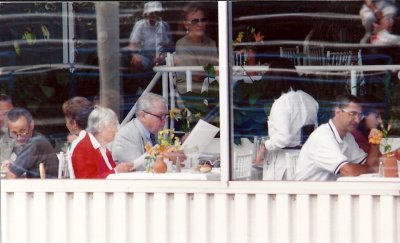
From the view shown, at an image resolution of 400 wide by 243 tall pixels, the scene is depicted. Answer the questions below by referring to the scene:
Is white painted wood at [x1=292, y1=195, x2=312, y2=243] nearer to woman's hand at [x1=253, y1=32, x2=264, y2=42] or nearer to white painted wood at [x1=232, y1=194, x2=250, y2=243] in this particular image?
white painted wood at [x1=232, y1=194, x2=250, y2=243]

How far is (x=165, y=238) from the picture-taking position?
794cm

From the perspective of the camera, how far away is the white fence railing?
7660 mm

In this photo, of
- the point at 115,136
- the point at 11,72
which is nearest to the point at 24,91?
the point at 11,72

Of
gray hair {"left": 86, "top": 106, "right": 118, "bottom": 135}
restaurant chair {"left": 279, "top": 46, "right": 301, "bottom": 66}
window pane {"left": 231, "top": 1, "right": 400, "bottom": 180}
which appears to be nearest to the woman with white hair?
gray hair {"left": 86, "top": 106, "right": 118, "bottom": 135}

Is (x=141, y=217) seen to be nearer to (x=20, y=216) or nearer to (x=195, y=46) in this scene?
(x=20, y=216)

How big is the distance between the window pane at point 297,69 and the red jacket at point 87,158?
2.89ft

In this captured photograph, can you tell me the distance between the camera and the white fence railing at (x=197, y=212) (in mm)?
7660

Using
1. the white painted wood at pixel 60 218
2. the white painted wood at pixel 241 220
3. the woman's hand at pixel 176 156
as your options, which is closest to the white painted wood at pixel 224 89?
the white painted wood at pixel 241 220

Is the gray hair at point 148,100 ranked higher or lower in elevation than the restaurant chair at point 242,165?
higher

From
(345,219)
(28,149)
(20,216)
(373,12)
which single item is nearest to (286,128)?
(345,219)

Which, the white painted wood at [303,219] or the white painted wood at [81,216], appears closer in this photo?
the white painted wood at [303,219]

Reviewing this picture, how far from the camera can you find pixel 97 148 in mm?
8062

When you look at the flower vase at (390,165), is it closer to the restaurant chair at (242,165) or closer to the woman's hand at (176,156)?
the restaurant chair at (242,165)

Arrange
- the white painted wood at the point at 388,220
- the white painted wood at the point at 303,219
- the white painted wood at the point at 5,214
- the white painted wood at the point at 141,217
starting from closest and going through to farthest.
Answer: the white painted wood at the point at 388,220, the white painted wood at the point at 303,219, the white painted wood at the point at 141,217, the white painted wood at the point at 5,214
